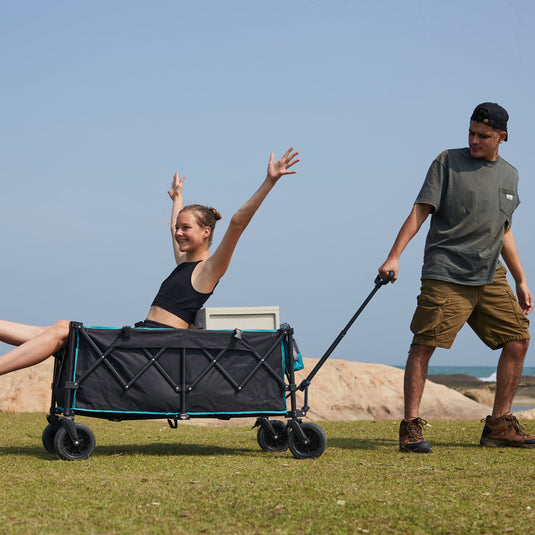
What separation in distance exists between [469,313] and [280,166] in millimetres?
1777

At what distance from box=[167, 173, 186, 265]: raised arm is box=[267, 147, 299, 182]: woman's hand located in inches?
49.2

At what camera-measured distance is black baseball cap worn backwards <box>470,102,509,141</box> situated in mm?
5227

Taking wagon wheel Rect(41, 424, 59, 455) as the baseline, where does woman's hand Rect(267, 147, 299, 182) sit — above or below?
above

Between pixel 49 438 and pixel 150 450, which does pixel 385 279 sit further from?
pixel 49 438

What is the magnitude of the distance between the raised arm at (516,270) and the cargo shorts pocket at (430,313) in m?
0.86

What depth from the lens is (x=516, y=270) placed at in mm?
5859

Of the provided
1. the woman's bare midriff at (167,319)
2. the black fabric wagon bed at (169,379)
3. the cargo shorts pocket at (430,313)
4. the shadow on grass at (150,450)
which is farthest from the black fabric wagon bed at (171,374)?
the cargo shorts pocket at (430,313)

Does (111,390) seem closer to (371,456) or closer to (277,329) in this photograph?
(277,329)

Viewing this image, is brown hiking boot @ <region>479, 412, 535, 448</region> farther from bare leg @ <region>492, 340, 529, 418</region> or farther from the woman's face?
the woman's face

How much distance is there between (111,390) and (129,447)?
1.04 metres

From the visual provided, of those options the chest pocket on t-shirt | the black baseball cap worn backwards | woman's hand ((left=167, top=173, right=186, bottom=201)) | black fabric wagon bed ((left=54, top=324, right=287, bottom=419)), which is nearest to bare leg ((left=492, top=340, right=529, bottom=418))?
the chest pocket on t-shirt

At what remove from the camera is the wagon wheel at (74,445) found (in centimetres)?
441

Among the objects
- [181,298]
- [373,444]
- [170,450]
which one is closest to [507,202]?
[373,444]

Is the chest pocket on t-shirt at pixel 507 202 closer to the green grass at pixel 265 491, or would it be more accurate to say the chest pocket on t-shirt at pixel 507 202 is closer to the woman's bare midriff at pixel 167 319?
the green grass at pixel 265 491
